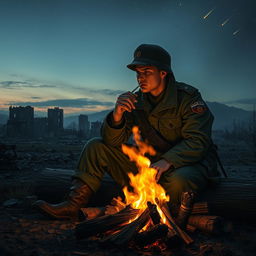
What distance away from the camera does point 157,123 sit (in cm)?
379

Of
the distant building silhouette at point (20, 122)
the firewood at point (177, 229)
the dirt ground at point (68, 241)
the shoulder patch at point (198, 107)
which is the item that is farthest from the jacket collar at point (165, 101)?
the distant building silhouette at point (20, 122)

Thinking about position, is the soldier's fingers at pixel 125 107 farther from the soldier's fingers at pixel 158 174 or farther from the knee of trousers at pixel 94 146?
the soldier's fingers at pixel 158 174

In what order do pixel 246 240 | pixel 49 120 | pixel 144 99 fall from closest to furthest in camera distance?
pixel 246 240 → pixel 144 99 → pixel 49 120

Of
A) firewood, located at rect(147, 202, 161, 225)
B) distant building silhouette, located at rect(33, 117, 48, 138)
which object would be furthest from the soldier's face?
distant building silhouette, located at rect(33, 117, 48, 138)

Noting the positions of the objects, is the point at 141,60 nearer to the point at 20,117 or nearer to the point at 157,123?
the point at 157,123

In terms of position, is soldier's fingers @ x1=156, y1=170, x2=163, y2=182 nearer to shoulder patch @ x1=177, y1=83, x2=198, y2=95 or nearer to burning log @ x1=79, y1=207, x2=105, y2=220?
burning log @ x1=79, y1=207, x2=105, y2=220

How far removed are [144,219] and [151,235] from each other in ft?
0.83

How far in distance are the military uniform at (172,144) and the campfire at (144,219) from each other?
19 centimetres

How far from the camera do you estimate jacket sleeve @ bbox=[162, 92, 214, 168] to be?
3.37m

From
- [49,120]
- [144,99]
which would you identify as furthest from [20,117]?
[144,99]

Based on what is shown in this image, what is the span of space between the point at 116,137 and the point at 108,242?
1397mm

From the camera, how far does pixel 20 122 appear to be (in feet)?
110

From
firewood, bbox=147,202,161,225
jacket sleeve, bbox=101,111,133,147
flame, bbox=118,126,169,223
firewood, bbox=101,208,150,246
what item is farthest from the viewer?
jacket sleeve, bbox=101,111,133,147

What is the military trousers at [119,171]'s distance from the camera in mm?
3258
